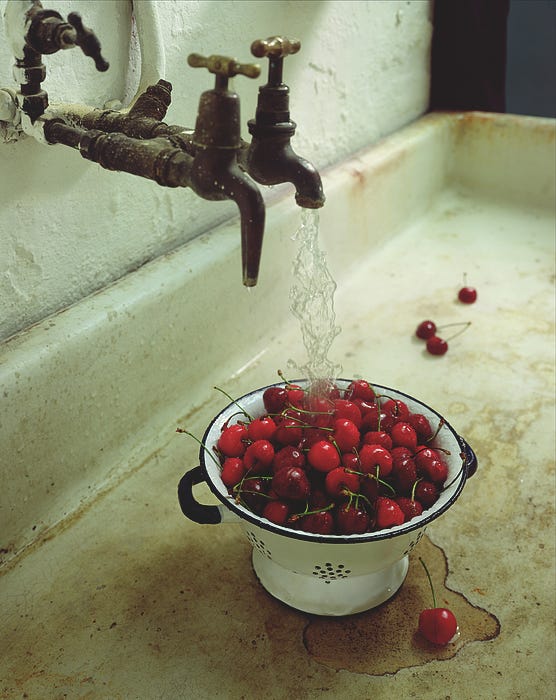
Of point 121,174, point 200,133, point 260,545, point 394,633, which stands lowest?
point 394,633

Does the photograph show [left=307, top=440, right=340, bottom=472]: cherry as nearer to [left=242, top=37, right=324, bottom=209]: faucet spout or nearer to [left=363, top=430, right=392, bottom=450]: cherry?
[left=363, top=430, right=392, bottom=450]: cherry

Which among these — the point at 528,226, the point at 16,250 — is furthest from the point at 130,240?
the point at 528,226

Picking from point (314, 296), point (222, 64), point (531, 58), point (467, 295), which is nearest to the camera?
point (222, 64)

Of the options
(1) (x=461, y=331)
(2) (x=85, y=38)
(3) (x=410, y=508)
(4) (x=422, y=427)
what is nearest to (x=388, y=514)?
(3) (x=410, y=508)

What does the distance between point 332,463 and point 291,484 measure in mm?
57

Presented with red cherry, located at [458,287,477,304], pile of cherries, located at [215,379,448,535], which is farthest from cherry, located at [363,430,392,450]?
red cherry, located at [458,287,477,304]

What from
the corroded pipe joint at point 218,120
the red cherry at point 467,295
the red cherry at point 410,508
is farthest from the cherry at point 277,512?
the red cherry at point 467,295

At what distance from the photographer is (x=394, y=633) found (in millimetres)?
768

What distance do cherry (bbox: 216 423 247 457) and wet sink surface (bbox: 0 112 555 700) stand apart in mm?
158

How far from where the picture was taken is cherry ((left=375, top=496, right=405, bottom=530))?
0.69 metres

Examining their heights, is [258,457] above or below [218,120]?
Result: below

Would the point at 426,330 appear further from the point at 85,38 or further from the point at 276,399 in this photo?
the point at 85,38

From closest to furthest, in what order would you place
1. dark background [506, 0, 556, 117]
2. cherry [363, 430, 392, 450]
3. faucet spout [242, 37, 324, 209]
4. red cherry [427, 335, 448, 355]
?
faucet spout [242, 37, 324, 209], cherry [363, 430, 392, 450], red cherry [427, 335, 448, 355], dark background [506, 0, 556, 117]

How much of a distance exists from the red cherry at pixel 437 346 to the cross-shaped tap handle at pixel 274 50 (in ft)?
2.11
